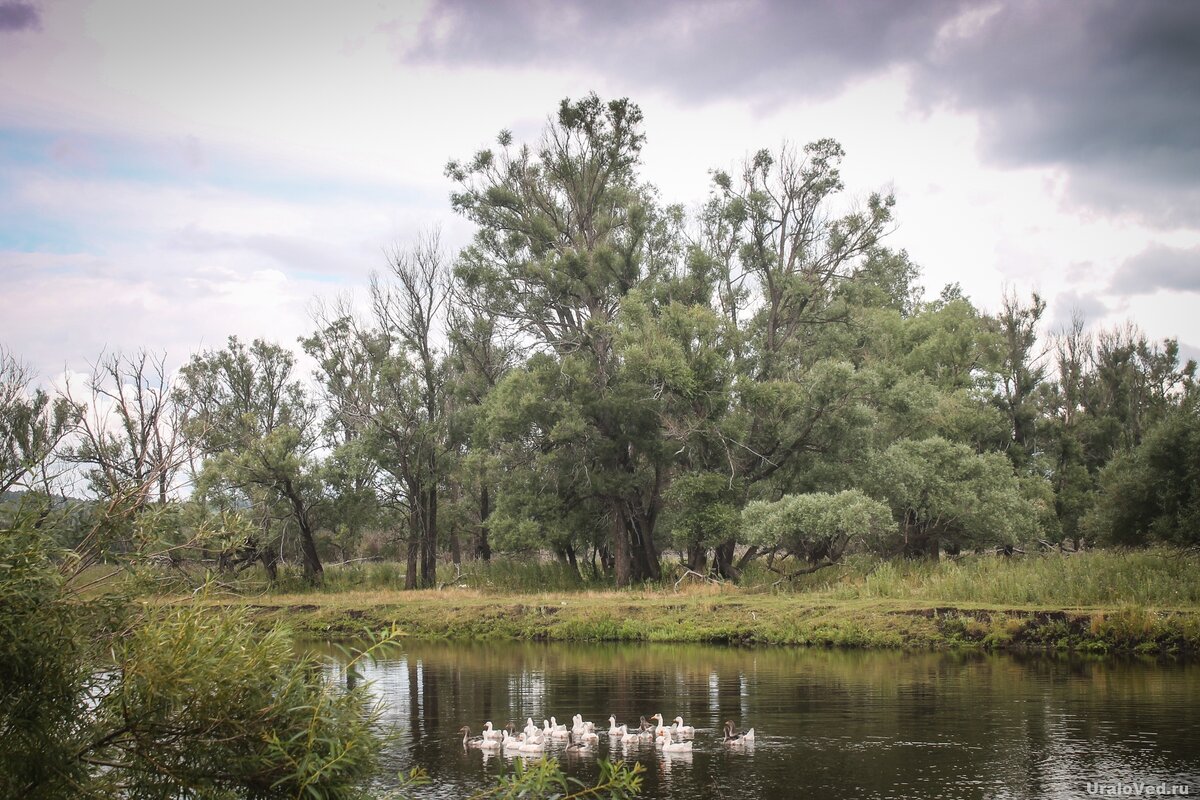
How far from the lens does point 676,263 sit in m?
53.7

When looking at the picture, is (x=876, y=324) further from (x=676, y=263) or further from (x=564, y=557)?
(x=564, y=557)

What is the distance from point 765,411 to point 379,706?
40.2 metres

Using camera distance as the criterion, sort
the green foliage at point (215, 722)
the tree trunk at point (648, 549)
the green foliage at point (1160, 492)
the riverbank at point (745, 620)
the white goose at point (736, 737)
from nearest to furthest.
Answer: the green foliage at point (215, 722) < the white goose at point (736, 737) < the riverbank at point (745, 620) < the green foliage at point (1160, 492) < the tree trunk at point (648, 549)

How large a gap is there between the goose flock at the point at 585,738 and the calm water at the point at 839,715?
0.27 m

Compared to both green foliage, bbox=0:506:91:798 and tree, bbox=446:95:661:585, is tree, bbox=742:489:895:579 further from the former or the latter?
green foliage, bbox=0:506:91:798

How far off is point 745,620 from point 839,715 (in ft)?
48.2

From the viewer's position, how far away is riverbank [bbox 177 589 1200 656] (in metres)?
30.1

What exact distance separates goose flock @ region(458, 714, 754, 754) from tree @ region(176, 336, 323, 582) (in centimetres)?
2510

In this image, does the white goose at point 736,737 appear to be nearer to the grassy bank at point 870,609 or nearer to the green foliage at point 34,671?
the grassy bank at point 870,609

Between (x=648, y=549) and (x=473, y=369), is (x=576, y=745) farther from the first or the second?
(x=473, y=369)

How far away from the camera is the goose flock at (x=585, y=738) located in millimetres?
19297

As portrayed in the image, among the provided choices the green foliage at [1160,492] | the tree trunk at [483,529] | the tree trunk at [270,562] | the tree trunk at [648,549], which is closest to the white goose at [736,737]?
the green foliage at [1160,492]

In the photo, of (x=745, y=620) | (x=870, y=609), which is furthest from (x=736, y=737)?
(x=745, y=620)

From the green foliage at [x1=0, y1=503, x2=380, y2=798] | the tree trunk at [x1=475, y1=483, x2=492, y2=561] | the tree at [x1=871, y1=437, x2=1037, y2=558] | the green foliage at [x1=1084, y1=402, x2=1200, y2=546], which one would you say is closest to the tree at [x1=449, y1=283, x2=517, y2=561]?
the tree trunk at [x1=475, y1=483, x2=492, y2=561]
